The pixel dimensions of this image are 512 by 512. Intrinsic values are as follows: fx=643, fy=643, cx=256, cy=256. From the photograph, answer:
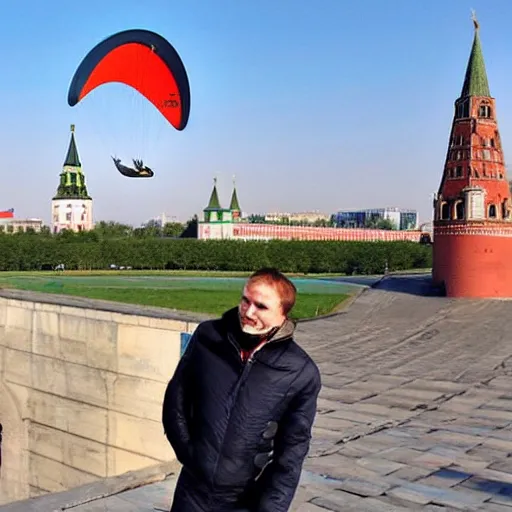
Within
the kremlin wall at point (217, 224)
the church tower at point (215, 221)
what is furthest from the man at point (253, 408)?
the church tower at point (215, 221)

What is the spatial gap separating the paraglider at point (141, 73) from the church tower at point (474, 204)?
9.60 meters

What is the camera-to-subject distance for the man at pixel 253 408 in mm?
2615

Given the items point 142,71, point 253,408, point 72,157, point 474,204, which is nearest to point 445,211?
point 474,204

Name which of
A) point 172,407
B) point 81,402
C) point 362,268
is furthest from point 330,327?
point 362,268

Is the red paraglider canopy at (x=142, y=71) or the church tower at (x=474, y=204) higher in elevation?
the red paraglider canopy at (x=142, y=71)

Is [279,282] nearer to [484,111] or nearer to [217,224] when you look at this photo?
[484,111]

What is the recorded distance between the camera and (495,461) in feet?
20.6

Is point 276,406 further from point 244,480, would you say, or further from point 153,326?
point 153,326

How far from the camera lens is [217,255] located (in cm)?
4419

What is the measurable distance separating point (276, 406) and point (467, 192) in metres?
20.0

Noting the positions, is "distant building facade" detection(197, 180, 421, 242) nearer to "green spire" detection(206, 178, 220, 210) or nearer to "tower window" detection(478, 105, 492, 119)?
"green spire" detection(206, 178, 220, 210)

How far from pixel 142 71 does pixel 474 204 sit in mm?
11355

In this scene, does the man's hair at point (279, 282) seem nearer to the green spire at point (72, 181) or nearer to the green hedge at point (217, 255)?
the green hedge at point (217, 255)

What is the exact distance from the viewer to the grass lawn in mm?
19828
